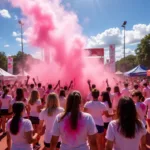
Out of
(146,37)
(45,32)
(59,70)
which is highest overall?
(146,37)

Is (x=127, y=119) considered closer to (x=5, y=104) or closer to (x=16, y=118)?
(x=16, y=118)

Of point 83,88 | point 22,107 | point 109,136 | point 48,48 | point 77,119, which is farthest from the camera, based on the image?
point 48,48

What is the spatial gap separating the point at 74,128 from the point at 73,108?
269 millimetres

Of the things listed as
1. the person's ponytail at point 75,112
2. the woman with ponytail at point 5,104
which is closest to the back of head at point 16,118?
the person's ponytail at point 75,112

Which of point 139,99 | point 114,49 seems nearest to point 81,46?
point 114,49

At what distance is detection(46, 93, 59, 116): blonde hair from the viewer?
13.7 feet

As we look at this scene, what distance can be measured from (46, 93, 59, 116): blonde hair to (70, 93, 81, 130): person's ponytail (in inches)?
44.8

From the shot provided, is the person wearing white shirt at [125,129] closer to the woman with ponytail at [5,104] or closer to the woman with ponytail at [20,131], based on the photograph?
the woman with ponytail at [20,131]

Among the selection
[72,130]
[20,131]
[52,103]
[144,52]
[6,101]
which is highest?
[144,52]

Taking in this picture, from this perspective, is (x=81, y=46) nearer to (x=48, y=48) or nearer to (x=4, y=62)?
(x=48, y=48)

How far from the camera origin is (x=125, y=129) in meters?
2.70

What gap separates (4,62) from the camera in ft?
190

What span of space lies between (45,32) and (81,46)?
348cm

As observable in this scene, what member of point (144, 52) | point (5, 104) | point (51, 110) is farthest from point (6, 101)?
point (144, 52)
